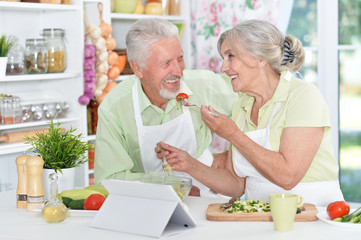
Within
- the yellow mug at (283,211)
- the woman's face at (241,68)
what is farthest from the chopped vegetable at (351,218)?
the woman's face at (241,68)

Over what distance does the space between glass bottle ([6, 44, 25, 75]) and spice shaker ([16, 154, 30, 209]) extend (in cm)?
133

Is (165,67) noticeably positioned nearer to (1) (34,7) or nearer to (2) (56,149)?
(2) (56,149)

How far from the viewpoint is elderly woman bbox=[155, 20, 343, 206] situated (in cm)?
228

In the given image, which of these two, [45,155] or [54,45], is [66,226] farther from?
[54,45]

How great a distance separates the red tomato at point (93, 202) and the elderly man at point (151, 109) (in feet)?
1.58

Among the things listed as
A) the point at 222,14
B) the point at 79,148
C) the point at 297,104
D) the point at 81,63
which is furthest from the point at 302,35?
the point at 79,148

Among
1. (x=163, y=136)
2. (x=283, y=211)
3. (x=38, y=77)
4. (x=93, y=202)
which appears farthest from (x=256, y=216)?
(x=38, y=77)

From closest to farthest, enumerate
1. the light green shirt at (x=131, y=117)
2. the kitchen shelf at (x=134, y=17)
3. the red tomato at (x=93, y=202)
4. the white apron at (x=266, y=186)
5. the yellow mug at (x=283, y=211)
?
the yellow mug at (x=283, y=211) → the red tomato at (x=93, y=202) → the white apron at (x=266, y=186) → the light green shirt at (x=131, y=117) → the kitchen shelf at (x=134, y=17)

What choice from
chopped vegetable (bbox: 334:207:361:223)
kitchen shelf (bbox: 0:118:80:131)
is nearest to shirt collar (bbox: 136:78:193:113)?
kitchen shelf (bbox: 0:118:80:131)

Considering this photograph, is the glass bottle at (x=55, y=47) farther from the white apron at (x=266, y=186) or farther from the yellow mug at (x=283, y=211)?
the yellow mug at (x=283, y=211)

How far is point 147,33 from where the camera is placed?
278cm

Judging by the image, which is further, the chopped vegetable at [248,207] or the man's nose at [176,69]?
the man's nose at [176,69]

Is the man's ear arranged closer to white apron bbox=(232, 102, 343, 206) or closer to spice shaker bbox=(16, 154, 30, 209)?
white apron bbox=(232, 102, 343, 206)

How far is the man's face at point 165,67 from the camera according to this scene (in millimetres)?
2777
